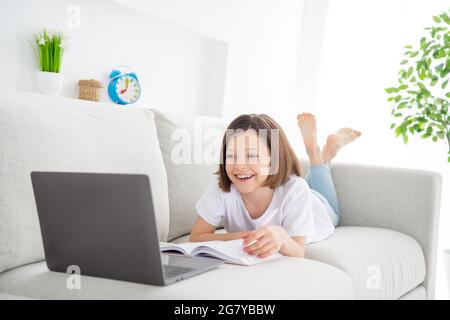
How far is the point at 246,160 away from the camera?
1433 millimetres

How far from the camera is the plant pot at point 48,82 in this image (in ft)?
7.47

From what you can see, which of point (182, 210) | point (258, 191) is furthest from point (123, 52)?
point (258, 191)

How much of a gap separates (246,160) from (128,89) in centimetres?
150

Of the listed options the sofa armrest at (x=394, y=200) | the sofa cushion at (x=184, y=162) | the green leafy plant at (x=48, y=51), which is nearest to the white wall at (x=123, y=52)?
the green leafy plant at (x=48, y=51)

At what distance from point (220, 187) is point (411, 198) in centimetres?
97

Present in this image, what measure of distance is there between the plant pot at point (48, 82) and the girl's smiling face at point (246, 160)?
115 centimetres

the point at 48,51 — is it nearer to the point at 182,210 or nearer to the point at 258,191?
the point at 182,210

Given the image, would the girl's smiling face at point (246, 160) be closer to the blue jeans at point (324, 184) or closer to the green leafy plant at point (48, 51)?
the blue jeans at point (324, 184)

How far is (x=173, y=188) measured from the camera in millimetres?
1806

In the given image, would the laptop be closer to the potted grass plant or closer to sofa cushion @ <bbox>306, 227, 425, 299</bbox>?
sofa cushion @ <bbox>306, 227, 425, 299</bbox>

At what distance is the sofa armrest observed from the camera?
2.10 metres

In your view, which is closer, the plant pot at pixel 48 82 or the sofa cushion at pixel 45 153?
the sofa cushion at pixel 45 153
